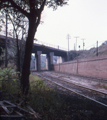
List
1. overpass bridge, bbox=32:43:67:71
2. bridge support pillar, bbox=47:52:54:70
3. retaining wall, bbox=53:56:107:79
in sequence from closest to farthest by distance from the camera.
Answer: retaining wall, bbox=53:56:107:79 → overpass bridge, bbox=32:43:67:71 → bridge support pillar, bbox=47:52:54:70

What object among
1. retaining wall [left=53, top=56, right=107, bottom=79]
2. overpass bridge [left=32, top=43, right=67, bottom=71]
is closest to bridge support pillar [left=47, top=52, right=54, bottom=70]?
overpass bridge [left=32, top=43, right=67, bottom=71]

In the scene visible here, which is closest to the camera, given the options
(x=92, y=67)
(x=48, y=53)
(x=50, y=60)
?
(x=92, y=67)

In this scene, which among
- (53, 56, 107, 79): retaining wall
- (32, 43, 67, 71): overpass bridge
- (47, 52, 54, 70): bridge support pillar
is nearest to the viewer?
(53, 56, 107, 79): retaining wall

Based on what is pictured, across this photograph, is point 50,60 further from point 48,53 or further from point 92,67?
point 92,67

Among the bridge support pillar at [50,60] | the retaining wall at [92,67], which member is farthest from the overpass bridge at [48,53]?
the retaining wall at [92,67]

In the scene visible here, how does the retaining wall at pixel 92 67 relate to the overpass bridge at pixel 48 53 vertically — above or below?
below

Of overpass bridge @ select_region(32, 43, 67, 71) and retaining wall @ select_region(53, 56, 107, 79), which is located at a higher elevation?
overpass bridge @ select_region(32, 43, 67, 71)

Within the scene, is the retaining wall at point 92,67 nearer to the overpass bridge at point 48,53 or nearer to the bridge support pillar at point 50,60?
the overpass bridge at point 48,53

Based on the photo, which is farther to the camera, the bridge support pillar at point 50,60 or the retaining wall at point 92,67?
the bridge support pillar at point 50,60

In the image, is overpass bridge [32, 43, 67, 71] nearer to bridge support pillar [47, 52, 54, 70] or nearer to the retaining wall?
bridge support pillar [47, 52, 54, 70]

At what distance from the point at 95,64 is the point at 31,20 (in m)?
16.3

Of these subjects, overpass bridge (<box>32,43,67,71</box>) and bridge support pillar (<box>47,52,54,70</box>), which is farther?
bridge support pillar (<box>47,52,54,70</box>)

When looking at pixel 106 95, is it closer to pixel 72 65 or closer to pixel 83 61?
pixel 83 61

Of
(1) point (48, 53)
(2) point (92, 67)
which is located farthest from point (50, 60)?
(2) point (92, 67)
